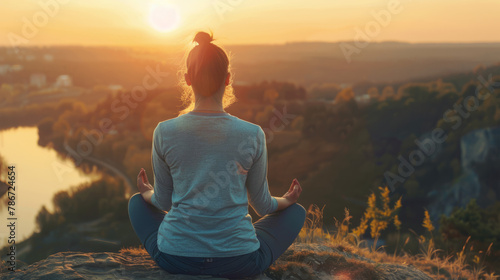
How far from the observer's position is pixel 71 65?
34.3 meters

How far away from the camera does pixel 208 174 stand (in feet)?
8.24

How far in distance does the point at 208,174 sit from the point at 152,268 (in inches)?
42.9

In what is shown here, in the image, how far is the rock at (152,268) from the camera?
303 cm

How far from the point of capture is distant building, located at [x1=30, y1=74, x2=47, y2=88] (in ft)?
91.5

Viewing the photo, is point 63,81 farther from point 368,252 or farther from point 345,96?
point 368,252

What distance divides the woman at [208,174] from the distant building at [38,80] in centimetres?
2826

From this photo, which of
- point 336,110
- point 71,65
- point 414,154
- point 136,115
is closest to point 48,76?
point 71,65

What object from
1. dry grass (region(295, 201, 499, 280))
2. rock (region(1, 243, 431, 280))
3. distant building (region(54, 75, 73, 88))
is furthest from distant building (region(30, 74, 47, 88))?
rock (region(1, 243, 431, 280))

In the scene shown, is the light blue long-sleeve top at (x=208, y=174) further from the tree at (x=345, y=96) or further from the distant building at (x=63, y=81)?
the tree at (x=345, y=96)

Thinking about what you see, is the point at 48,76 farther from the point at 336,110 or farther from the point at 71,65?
the point at 336,110

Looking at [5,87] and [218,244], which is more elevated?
[5,87]

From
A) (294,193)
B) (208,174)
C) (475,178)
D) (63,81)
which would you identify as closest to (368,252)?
(294,193)

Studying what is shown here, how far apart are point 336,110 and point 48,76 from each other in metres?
21.5

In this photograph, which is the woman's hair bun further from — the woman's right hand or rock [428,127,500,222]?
rock [428,127,500,222]
